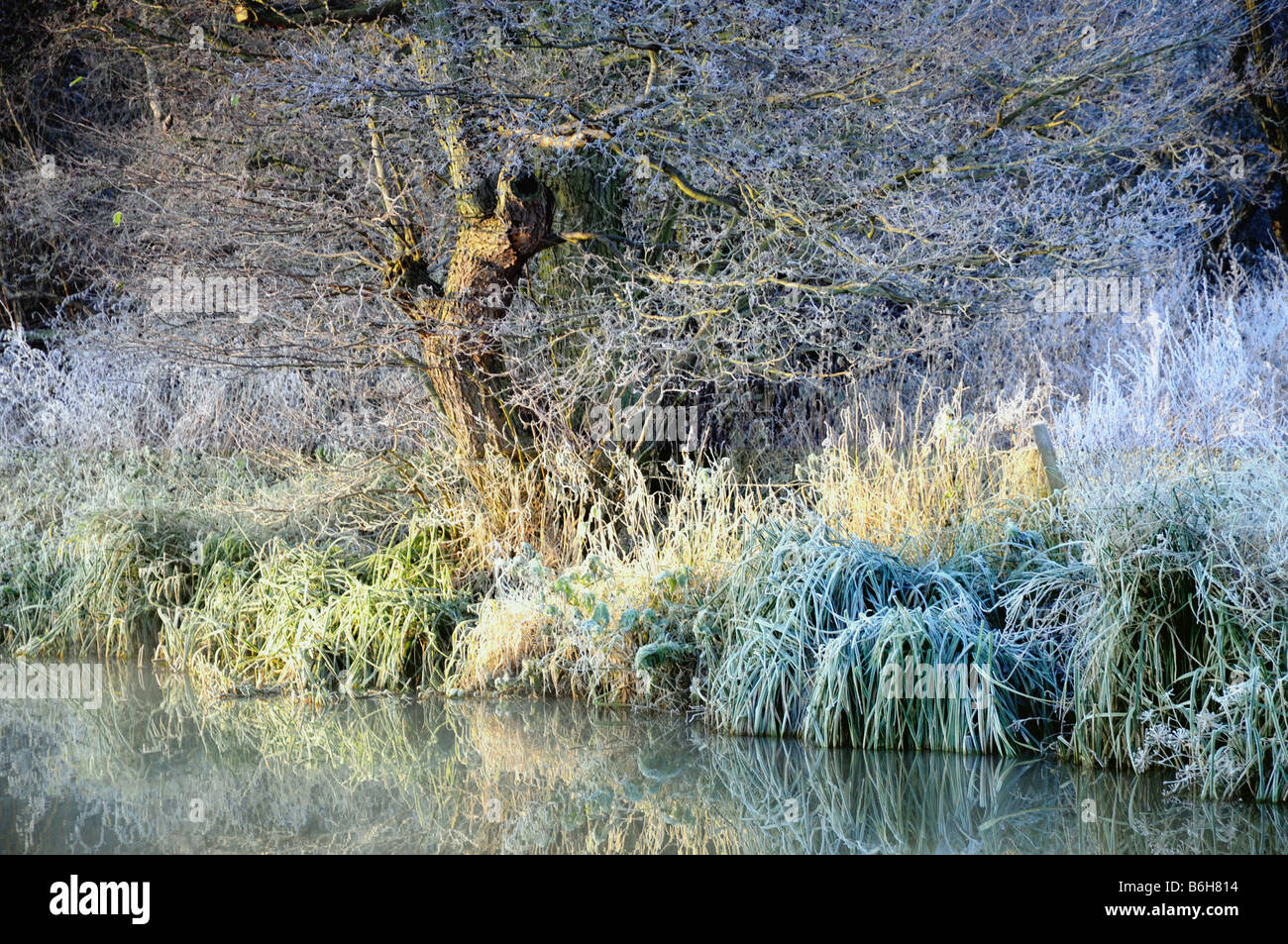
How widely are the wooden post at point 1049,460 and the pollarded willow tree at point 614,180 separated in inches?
37.4

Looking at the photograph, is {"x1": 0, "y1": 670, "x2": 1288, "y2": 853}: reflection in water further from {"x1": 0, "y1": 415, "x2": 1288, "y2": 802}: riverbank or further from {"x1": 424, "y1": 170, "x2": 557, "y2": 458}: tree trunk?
{"x1": 424, "y1": 170, "x2": 557, "y2": 458}: tree trunk

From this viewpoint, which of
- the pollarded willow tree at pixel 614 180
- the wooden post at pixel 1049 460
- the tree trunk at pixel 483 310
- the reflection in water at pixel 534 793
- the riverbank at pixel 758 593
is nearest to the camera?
the reflection in water at pixel 534 793

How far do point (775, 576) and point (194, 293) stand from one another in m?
4.30

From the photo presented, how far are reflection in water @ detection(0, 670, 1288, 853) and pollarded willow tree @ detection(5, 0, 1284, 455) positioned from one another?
1.94m

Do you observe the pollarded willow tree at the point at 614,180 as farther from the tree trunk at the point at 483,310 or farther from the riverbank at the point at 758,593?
the riverbank at the point at 758,593

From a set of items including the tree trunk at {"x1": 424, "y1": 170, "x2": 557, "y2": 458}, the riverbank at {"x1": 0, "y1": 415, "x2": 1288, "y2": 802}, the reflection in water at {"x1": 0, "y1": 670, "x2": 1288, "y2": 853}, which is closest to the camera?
the reflection in water at {"x1": 0, "y1": 670, "x2": 1288, "y2": 853}

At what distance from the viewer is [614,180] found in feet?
23.3

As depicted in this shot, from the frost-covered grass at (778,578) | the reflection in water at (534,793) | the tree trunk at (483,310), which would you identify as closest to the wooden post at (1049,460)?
the frost-covered grass at (778,578)

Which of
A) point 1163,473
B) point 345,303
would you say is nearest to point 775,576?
point 1163,473

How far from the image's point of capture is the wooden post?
5375 millimetres

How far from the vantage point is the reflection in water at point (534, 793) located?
375 centimetres

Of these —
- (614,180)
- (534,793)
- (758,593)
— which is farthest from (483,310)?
(534,793)

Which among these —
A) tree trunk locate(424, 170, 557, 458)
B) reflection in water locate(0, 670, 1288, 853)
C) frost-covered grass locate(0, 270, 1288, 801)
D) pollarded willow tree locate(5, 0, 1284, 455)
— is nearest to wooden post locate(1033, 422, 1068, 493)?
frost-covered grass locate(0, 270, 1288, 801)

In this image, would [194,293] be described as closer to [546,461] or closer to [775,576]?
[546,461]
